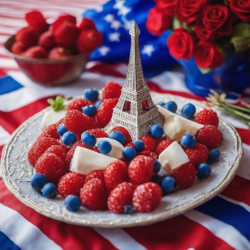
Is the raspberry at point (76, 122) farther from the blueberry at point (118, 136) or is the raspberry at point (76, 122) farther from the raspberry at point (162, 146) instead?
the raspberry at point (162, 146)

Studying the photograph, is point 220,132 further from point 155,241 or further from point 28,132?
point 28,132

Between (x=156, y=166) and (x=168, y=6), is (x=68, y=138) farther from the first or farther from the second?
(x=168, y=6)

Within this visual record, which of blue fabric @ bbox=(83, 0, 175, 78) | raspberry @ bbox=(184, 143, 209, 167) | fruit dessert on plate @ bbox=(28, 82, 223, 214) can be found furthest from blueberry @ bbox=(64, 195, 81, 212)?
blue fabric @ bbox=(83, 0, 175, 78)

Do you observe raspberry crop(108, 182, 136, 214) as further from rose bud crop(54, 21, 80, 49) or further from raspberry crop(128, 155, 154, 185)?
rose bud crop(54, 21, 80, 49)

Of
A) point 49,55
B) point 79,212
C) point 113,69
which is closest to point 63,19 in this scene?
point 49,55

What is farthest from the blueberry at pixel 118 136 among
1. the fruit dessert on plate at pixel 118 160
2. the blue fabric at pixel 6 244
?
the blue fabric at pixel 6 244

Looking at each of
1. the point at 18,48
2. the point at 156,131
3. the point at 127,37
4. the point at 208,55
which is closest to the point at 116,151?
the point at 156,131

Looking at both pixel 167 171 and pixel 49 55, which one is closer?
pixel 167 171
